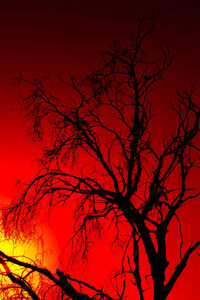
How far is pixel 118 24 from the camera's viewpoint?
1710mm

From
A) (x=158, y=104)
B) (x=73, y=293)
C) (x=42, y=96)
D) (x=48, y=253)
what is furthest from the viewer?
(x=158, y=104)

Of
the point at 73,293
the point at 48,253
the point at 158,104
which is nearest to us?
the point at 73,293

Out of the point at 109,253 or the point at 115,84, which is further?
the point at 109,253

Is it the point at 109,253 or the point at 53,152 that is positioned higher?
the point at 53,152

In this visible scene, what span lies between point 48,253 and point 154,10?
0.93 m

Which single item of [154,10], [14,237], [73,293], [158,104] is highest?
[154,10]

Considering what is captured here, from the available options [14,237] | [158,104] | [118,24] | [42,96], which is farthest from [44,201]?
[118,24]

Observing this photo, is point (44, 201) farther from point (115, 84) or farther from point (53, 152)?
point (115, 84)

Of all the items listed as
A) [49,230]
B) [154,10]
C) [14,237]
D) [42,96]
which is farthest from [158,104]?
[14,237]

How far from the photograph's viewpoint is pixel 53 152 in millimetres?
1363

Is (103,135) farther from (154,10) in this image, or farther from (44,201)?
(154,10)

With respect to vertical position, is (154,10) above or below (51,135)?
above

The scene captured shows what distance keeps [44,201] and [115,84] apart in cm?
44

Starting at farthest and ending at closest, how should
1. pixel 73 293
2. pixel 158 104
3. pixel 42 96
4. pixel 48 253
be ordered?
pixel 158 104 → pixel 48 253 → pixel 42 96 → pixel 73 293
